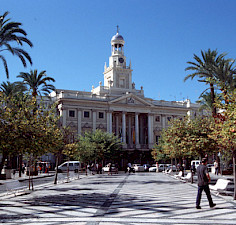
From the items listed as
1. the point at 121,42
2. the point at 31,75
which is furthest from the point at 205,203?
the point at 121,42

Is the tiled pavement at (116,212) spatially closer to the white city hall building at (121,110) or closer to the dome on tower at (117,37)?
the white city hall building at (121,110)

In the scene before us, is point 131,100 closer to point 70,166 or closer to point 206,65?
point 70,166

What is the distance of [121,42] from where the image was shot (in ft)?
230

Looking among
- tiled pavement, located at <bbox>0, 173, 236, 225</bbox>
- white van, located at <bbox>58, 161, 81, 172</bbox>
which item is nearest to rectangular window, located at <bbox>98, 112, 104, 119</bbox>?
white van, located at <bbox>58, 161, 81, 172</bbox>

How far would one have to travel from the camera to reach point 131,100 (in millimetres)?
65438

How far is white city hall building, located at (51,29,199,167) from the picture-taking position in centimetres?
6094

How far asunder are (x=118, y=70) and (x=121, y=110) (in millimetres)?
9067

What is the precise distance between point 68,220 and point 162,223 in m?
2.41

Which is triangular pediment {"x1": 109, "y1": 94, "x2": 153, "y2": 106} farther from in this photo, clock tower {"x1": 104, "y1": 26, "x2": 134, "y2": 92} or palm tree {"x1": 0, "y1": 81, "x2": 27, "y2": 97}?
palm tree {"x1": 0, "y1": 81, "x2": 27, "y2": 97}

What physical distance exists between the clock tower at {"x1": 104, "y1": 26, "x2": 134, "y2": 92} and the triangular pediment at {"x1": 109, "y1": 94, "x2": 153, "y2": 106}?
3.40 m

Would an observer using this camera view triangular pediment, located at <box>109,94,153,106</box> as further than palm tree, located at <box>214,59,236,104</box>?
Yes

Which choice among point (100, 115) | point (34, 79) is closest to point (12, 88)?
point (34, 79)

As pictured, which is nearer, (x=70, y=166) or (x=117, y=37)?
(x=70, y=166)

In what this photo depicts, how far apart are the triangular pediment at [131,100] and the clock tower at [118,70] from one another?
11.2ft
